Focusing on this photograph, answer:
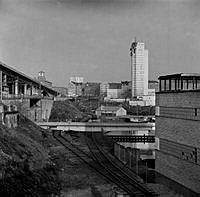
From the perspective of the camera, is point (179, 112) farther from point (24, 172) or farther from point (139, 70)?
point (139, 70)

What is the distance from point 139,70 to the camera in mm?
116250

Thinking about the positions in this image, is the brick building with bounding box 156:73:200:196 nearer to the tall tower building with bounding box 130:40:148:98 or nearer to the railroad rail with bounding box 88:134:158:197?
the railroad rail with bounding box 88:134:158:197

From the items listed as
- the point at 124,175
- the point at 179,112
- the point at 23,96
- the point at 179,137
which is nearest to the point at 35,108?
the point at 23,96

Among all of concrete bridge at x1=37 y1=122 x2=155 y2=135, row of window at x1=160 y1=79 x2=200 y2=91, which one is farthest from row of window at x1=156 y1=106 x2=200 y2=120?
concrete bridge at x1=37 y1=122 x2=155 y2=135

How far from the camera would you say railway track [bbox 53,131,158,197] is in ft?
48.0

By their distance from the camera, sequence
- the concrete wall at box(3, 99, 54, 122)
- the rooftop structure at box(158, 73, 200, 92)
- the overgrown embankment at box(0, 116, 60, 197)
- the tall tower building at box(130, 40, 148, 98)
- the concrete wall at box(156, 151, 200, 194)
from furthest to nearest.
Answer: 1. the tall tower building at box(130, 40, 148, 98)
2. the concrete wall at box(3, 99, 54, 122)
3. the rooftop structure at box(158, 73, 200, 92)
4. the concrete wall at box(156, 151, 200, 194)
5. the overgrown embankment at box(0, 116, 60, 197)

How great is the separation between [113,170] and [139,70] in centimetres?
9907

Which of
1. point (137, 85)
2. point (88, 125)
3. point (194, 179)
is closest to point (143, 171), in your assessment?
point (194, 179)

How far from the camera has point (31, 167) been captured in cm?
1596

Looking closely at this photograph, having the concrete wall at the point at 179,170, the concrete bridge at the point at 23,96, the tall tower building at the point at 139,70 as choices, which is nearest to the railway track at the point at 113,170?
the concrete wall at the point at 179,170

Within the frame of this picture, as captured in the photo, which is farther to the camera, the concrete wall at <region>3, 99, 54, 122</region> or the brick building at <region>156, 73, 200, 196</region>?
the concrete wall at <region>3, 99, 54, 122</region>

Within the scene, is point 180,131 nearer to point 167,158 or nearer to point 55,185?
point 167,158

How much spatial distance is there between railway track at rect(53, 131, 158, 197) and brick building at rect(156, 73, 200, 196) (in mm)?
1602

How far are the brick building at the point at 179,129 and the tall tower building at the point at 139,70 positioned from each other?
9572 centimetres
